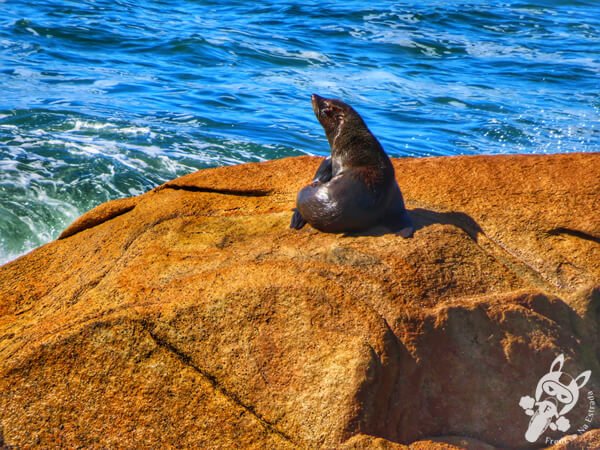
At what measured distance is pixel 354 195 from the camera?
4.86 m

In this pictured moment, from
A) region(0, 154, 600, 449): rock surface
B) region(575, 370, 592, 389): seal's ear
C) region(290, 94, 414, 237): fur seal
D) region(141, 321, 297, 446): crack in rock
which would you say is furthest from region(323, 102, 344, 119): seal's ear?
region(575, 370, 592, 389): seal's ear

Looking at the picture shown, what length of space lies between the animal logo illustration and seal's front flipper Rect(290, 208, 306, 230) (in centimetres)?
155

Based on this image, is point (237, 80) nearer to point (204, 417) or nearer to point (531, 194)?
point (531, 194)

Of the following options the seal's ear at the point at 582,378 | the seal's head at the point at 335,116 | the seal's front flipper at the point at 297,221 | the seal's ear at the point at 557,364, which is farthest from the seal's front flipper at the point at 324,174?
the seal's ear at the point at 582,378

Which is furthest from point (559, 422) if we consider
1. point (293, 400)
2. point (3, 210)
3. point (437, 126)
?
point (437, 126)

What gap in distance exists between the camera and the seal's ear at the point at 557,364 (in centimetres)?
439

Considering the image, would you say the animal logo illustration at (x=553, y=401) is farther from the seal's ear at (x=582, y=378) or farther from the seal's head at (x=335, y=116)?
the seal's head at (x=335, y=116)

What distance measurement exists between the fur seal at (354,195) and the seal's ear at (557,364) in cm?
102

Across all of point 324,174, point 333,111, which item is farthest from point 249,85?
point 324,174

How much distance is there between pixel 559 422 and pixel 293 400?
1426mm

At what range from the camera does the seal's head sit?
17.6 ft

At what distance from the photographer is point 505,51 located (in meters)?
16.2

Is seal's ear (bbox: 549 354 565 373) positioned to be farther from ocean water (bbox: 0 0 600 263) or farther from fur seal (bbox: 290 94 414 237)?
ocean water (bbox: 0 0 600 263)

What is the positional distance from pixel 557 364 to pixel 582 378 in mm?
171
